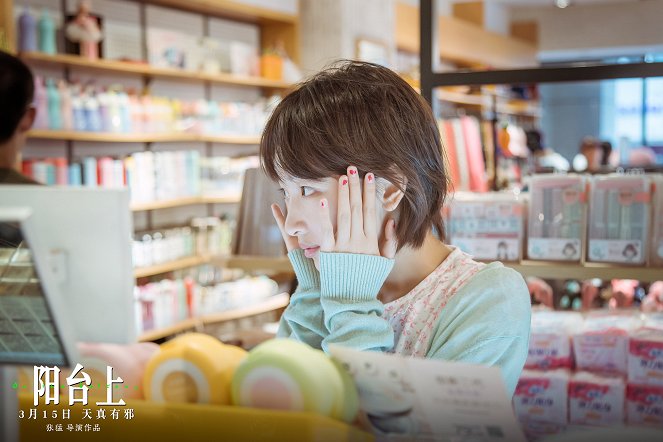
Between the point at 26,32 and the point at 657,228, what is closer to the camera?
the point at 657,228

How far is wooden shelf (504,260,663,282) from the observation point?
2359 mm

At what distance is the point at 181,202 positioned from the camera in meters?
6.02

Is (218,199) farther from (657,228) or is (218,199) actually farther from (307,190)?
(307,190)

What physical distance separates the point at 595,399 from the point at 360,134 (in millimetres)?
1421

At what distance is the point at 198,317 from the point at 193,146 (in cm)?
138

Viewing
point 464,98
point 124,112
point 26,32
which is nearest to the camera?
point 26,32

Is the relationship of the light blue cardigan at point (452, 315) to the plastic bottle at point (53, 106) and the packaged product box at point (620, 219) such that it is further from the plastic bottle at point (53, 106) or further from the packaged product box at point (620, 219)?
the plastic bottle at point (53, 106)

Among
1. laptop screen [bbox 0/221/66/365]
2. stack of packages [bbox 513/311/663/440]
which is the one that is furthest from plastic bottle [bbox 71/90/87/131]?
laptop screen [bbox 0/221/66/365]

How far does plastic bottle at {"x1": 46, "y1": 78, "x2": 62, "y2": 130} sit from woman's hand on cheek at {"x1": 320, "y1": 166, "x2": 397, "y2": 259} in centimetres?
405

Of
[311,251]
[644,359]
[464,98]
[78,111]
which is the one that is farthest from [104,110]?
[464,98]

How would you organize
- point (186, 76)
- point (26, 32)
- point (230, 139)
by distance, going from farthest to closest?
point (230, 139), point (186, 76), point (26, 32)

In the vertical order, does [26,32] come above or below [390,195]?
above

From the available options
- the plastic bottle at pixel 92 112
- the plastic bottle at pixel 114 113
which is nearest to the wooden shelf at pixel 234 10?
the plastic bottle at pixel 114 113

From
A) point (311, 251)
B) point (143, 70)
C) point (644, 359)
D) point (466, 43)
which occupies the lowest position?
point (644, 359)
